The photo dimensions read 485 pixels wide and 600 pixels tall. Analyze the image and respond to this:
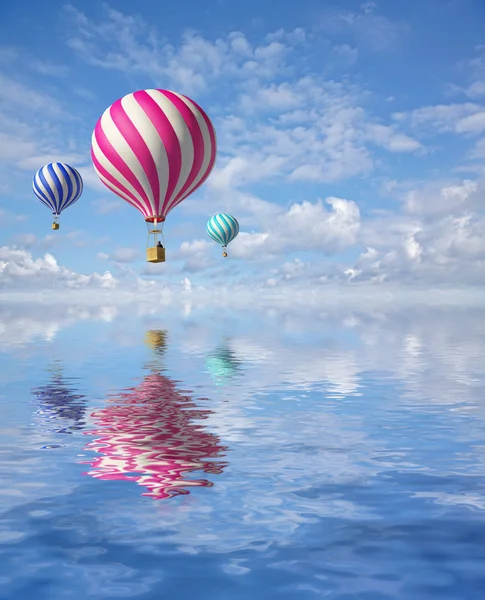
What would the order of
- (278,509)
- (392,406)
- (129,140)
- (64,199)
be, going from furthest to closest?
(64,199), (129,140), (392,406), (278,509)

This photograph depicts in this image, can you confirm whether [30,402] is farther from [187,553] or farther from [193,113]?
[193,113]

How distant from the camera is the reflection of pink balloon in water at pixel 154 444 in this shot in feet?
39.5

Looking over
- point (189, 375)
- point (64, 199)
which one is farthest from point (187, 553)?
point (64, 199)

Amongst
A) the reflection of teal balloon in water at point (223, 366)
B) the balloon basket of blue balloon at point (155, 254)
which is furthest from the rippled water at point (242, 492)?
the balloon basket of blue balloon at point (155, 254)

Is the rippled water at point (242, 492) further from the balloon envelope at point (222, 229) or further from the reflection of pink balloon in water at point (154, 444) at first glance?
the balloon envelope at point (222, 229)

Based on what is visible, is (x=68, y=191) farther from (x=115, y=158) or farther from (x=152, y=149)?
(x=152, y=149)

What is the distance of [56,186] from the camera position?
5850 cm

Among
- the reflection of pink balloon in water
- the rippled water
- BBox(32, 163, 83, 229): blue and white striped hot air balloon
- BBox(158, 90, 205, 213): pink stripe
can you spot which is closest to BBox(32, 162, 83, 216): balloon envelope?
BBox(32, 163, 83, 229): blue and white striped hot air balloon

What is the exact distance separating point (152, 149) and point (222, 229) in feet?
135

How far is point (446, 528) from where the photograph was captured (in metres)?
9.37

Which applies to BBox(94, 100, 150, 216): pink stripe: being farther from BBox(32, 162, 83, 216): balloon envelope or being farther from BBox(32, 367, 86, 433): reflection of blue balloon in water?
BBox(32, 162, 83, 216): balloon envelope

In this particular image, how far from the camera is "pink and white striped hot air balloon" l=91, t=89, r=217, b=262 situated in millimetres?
28906

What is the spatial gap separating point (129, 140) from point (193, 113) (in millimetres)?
3654

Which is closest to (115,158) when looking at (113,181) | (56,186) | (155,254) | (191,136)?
(113,181)
